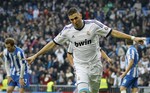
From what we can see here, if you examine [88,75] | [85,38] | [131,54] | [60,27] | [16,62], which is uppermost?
[60,27]

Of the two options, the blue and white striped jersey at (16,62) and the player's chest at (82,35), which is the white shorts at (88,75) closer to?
the player's chest at (82,35)

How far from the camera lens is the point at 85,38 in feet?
35.5

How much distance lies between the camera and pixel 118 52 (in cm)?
2453

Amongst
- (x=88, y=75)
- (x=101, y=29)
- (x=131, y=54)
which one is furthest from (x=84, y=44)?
(x=131, y=54)

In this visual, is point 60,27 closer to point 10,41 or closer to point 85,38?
point 10,41

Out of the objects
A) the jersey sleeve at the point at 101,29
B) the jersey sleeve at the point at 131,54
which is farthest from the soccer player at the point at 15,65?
the jersey sleeve at the point at 101,29

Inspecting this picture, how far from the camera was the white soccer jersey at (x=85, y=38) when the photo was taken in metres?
10.8

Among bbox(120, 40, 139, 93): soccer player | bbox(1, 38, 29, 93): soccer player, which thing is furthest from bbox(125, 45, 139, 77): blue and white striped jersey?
bbox(1, 38, 29, 93): soccer player

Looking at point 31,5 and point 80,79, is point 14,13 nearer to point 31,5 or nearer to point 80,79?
point 31,5

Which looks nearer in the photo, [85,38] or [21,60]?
[85,38]

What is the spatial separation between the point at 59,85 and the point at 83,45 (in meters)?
11.6

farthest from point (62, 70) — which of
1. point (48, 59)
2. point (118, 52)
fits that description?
point (118, 52)

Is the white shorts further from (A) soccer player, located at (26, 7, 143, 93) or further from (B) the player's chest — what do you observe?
(B) the player's chest

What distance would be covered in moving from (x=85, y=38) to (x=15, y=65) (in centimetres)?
431
